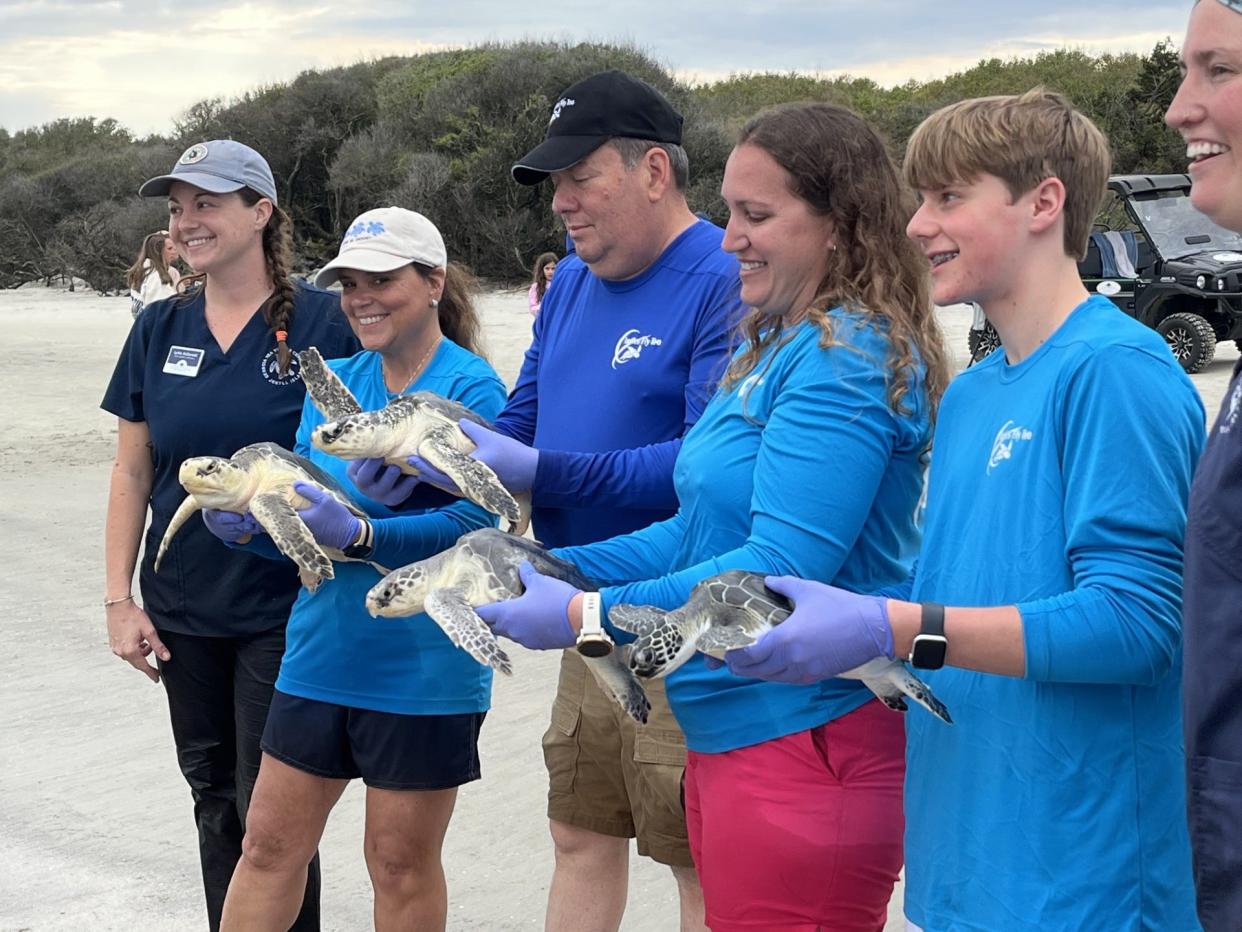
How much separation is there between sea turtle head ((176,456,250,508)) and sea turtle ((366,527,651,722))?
0.56 metres

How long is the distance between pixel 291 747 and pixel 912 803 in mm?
1476

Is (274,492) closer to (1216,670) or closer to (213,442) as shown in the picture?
(213,442)

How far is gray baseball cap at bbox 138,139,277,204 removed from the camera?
3406 millimetres

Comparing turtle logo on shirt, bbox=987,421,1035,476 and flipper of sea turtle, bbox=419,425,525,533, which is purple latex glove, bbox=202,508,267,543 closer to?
flipper of sea turtle, bbox=419,425,525,533

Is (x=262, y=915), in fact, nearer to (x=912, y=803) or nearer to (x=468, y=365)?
(x=468, y=365)

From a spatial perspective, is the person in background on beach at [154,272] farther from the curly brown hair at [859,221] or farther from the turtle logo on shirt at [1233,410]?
the turtle logo on shirt at [1233,410]

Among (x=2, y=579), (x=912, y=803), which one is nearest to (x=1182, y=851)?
(x=912, y=803)

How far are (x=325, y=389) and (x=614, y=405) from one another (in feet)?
2.10

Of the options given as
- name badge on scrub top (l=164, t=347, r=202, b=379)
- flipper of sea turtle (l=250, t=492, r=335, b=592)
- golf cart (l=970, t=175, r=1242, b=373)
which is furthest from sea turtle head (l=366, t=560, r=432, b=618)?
golf cart (l=970, t=175, r=1242, b=373)

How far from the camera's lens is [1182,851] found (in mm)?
1789

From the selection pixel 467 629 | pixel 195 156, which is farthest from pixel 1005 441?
pixel 195 156

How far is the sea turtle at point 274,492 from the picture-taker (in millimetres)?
2652

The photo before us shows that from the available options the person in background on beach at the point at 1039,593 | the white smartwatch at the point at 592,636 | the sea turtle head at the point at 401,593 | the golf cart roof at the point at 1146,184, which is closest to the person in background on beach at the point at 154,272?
the sea turtle head at the point at 401,593

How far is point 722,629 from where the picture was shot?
1.86 meters
